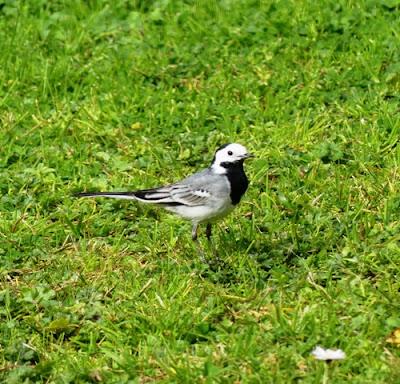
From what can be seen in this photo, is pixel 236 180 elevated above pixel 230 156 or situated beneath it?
situated beneath

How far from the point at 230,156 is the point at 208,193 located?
325mm

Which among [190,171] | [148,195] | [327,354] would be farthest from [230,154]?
[327,354]

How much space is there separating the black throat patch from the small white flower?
4.95 feet

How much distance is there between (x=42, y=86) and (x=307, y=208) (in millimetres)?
3020

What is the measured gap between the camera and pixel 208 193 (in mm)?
7188

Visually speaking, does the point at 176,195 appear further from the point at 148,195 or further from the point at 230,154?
the point at 230,154

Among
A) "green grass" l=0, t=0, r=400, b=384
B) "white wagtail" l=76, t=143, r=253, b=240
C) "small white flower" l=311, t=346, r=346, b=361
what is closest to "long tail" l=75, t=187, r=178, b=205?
"white wagtail" l=76, t=143, r=253, b=240

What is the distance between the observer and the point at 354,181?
805 cm

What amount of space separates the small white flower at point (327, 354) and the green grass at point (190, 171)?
0.05 m

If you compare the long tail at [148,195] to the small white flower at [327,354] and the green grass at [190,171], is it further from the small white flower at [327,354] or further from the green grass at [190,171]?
the small white flower at [327,354]

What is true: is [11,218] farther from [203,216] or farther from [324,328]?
[324,328]

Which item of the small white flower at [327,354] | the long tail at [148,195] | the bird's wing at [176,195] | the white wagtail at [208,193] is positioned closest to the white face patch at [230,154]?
the white wagtail at [208,193]

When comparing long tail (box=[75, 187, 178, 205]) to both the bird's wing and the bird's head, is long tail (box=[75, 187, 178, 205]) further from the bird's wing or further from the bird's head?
the bird's head

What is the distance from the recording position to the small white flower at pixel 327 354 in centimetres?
589
